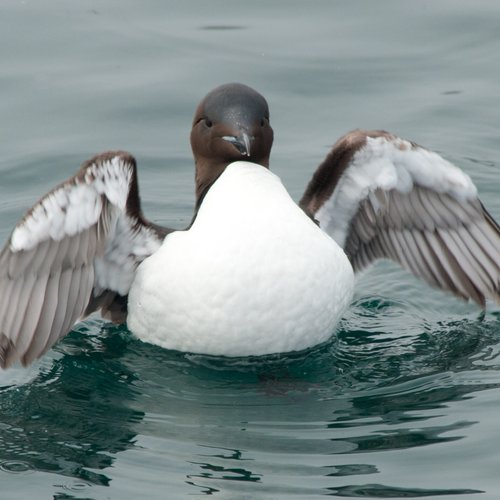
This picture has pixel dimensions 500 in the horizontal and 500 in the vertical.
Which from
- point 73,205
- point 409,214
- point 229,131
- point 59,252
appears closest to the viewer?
point 73,205

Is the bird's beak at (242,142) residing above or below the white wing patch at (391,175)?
above

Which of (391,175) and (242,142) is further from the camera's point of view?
(391,175)

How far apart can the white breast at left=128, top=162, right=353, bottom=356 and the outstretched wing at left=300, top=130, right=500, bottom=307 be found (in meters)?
0.67

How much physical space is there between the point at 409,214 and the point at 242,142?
4.50ft

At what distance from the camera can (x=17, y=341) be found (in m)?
7.09

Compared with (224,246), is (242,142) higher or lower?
higher

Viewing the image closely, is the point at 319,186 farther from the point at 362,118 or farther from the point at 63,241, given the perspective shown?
the point at 362,118

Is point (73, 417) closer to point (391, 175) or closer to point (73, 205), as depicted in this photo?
point (73, 205)

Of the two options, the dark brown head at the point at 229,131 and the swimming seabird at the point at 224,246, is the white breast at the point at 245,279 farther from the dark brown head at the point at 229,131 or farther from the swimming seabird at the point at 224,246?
the dark brown head at the point at 229,131

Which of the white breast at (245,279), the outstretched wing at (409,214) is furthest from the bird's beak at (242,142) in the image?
the outstretched wing at (409,214)

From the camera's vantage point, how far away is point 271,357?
7484 mm

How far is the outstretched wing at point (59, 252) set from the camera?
6.92 m

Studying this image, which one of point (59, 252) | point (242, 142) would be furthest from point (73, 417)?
point (242, 142)

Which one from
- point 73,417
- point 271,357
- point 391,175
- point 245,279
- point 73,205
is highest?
point 391,175
